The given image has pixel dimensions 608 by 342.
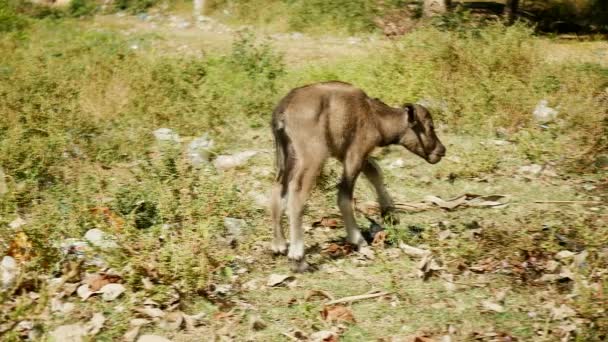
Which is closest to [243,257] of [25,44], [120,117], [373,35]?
[120,117]

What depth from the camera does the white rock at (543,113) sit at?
9.55m

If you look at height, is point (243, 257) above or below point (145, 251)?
below

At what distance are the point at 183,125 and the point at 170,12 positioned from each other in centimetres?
1210

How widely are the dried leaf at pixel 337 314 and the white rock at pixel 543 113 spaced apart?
17.1ft

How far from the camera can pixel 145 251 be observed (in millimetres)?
5652

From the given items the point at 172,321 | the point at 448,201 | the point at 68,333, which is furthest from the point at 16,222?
the point at 448,201

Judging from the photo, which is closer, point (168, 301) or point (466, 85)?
point (168, 301)

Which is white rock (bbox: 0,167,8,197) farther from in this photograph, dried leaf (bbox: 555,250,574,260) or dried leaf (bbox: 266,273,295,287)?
dried leaf (bbox: 555,250,574,260)

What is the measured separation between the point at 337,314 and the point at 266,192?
111 inches

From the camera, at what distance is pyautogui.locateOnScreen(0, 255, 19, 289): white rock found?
544cm

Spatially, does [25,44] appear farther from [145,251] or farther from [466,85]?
[145,251]

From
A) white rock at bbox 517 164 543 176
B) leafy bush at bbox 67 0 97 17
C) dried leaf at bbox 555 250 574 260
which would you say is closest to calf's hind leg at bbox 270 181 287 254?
dried leaf at bbox 555 250 574 260

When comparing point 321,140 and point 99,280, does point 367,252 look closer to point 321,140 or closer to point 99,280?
point 321,140

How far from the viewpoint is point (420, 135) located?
7094mm
